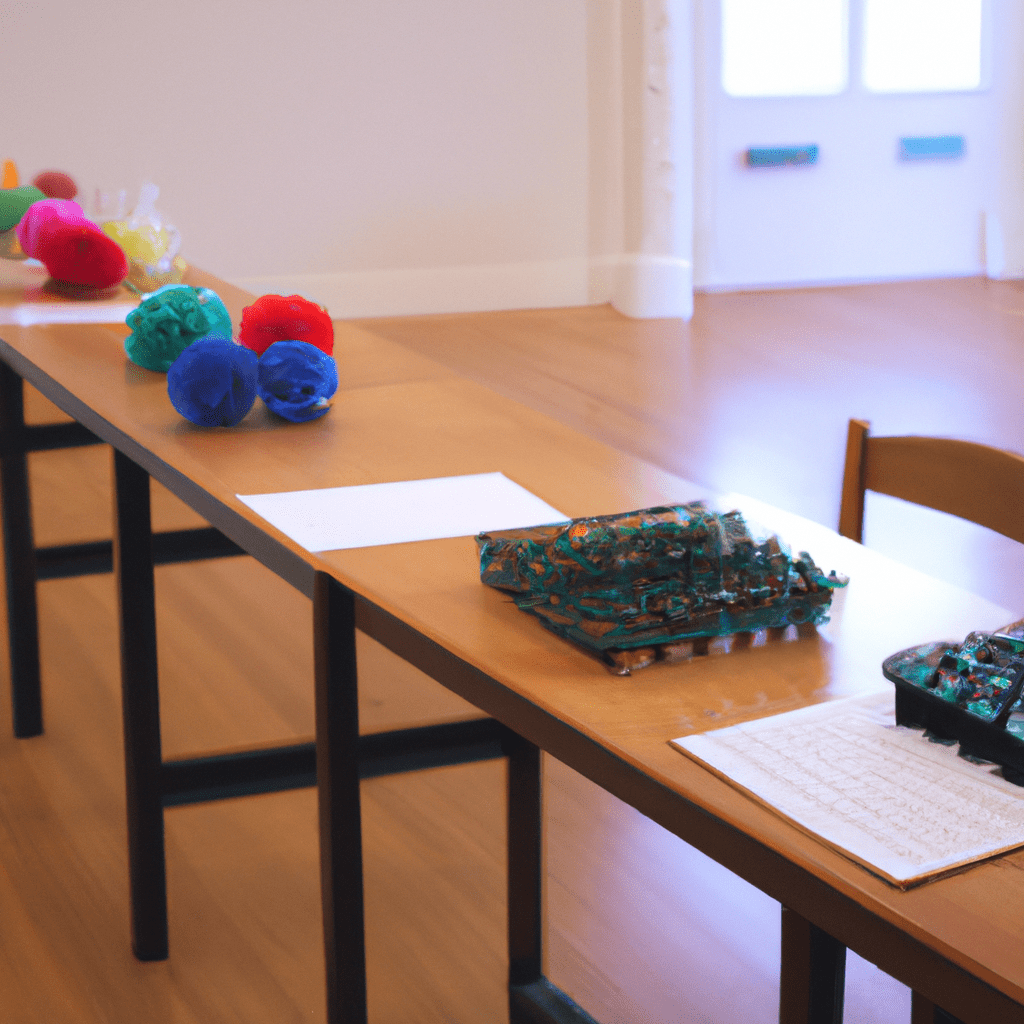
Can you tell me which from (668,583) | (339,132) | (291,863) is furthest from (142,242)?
(339,132)

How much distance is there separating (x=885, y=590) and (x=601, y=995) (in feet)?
2.47

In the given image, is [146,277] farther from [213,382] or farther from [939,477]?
[939,477]

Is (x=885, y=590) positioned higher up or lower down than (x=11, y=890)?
higher up

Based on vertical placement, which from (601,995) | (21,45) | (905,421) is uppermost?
(21,45)

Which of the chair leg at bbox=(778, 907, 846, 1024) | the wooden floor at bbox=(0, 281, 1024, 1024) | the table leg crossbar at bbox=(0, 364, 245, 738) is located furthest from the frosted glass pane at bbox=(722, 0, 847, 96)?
the chair leg at bbox=(778, 907, 846, 1024)

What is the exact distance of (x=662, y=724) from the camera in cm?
75

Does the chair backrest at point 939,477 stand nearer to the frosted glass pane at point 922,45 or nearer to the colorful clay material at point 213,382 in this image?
the colorful clay material at point 213,382

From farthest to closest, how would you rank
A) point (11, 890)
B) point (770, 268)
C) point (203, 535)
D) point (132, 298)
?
point (770, 268) → point (132, 298) → point (203, 535) → point (11, 890)

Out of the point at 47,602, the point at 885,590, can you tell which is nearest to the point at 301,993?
the point at 885,590

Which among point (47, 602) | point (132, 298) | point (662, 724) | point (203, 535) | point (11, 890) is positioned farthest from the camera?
point (47, 602)

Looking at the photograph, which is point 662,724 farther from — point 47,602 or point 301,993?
point 47,602

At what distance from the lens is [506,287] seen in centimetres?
608

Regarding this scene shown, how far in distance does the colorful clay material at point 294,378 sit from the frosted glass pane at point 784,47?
513 cm

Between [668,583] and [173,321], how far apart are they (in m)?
0.95
